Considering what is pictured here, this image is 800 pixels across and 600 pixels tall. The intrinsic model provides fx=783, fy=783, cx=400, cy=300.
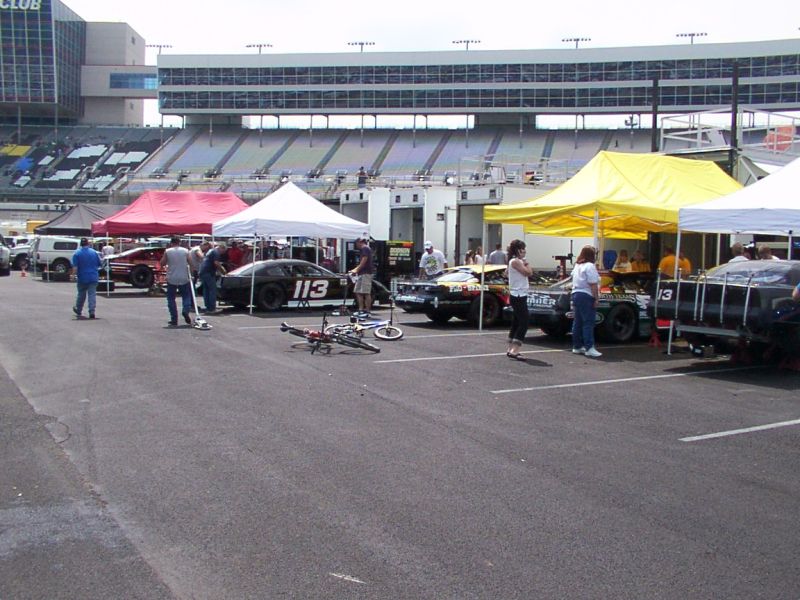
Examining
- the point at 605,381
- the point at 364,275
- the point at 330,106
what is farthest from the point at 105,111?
the point at 605,381

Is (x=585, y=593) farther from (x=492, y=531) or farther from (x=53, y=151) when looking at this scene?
(x=53, y=151)

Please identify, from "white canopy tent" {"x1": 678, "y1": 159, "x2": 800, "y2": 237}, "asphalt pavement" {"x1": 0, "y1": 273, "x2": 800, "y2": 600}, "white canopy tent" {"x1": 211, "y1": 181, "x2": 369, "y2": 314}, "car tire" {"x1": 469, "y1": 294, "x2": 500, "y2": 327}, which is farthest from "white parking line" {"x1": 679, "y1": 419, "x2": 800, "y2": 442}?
"white canopy tent" {"x1": 211, "y1": 181, "x2": 369, "y2": 314}

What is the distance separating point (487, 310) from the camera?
16.4m

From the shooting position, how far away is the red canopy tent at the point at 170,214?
2564 cm

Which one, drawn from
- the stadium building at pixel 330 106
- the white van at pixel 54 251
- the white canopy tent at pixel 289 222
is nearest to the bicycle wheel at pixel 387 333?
the white canopy tent at pixel 289 222

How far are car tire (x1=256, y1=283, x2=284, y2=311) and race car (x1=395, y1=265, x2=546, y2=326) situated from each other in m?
3.74

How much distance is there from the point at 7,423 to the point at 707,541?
6152mm

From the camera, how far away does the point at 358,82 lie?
60.4m

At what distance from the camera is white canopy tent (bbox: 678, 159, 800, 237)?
1127 centimetres

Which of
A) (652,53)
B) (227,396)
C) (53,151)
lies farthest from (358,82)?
(227,396)

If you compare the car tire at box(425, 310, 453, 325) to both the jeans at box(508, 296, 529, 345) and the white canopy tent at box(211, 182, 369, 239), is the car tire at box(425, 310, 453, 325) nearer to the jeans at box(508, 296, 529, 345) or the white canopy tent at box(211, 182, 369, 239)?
Result: the white canopy tent at box(211, 182, 369, 239)

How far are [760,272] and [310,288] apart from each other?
36.2ft

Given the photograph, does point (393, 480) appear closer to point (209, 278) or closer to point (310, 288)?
point (209, 278)

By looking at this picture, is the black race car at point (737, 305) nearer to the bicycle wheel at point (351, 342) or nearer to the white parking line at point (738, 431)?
the white parking line at point (738, 431)
